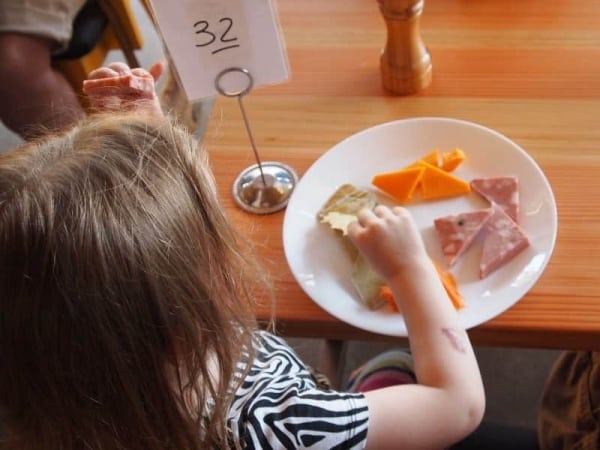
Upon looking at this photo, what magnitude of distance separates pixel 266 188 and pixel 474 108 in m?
0.34

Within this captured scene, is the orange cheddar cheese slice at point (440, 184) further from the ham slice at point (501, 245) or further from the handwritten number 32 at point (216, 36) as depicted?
the handwritten number 32 at point (216, 36)

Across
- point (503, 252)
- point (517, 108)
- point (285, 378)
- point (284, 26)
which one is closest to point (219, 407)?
point (285, 378)

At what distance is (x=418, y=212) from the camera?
86cm

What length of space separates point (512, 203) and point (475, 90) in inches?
9.0

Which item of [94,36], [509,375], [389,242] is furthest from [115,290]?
[94,36]

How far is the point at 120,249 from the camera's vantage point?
1.78 ft

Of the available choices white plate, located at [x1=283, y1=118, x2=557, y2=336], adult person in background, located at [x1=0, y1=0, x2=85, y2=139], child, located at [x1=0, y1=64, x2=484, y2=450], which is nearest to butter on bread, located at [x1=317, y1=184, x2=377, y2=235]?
white plate, located at [x1=283, y1=118, x2=557, y2=336]

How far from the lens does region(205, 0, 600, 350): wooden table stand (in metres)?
0.75

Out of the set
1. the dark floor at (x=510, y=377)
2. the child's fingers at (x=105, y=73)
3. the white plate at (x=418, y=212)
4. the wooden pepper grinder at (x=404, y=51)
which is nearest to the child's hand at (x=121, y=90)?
the child's fingers at (x=105, y=73)

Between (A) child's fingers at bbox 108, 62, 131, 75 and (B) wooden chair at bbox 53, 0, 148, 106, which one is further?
(B) wooden chair at bbox 53, 0, 148, 106

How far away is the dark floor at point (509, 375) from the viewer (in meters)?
1.38

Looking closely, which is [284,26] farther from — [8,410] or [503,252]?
[8,410]

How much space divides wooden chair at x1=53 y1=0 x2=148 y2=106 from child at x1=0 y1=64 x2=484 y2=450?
1.07m

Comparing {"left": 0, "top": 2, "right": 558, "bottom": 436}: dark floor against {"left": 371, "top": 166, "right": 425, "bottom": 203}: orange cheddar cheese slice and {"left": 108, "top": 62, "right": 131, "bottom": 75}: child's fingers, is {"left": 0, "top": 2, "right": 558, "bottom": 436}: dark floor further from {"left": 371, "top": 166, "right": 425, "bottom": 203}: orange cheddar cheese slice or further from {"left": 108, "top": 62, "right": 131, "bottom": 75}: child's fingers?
{"left": 108, "top": 62, "right": 131, "bottom": 75}: child's fingers
